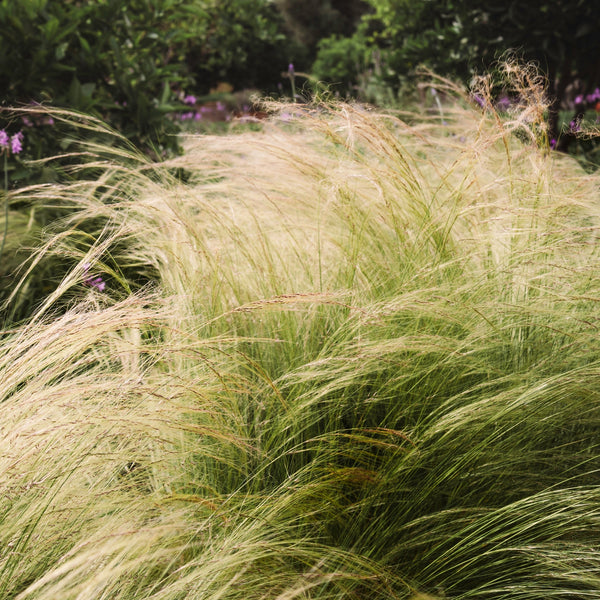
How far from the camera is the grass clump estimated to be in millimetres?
1160

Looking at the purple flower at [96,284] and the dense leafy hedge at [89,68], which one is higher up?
the dense leafy hedge at [89,68]

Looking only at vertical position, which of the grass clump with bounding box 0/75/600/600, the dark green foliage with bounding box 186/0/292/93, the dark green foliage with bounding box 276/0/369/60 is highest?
the dark green foliage with bounding box 276/0/369/60

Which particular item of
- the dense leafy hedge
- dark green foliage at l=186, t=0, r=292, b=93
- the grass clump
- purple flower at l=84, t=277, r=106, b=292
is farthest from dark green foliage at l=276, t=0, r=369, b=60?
the grass clump

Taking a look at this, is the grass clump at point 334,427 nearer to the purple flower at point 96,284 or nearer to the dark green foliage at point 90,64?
the purple flower at point 96,284

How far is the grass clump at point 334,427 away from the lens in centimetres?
116

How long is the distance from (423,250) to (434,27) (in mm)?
3846

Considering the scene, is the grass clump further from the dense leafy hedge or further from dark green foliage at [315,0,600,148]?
dark green foliage at [315,0,600,148]

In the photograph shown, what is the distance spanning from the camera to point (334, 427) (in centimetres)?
150

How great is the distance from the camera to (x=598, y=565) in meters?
1.22

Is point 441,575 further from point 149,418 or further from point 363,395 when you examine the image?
point 149,418

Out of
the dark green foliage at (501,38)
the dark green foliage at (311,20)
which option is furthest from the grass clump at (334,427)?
the dark green foliage at (311,20)

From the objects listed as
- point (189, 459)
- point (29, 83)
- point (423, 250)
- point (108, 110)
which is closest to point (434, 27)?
point (108, 110)

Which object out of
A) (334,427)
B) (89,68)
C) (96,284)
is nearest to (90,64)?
(89,68)

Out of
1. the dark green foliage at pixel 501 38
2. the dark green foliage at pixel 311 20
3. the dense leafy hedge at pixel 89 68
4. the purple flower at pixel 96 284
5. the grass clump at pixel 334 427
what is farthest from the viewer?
the dark green foliage at pixel 311 20
